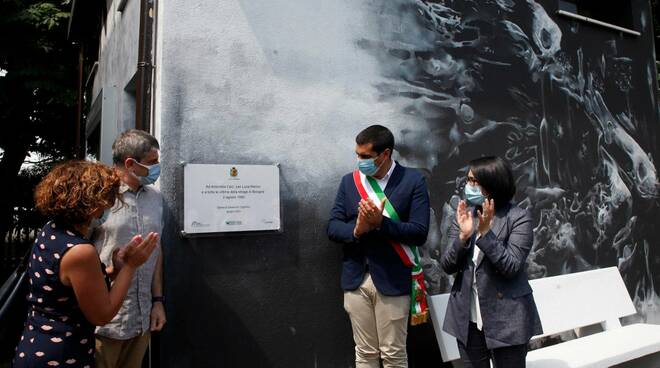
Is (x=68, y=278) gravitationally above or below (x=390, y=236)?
below

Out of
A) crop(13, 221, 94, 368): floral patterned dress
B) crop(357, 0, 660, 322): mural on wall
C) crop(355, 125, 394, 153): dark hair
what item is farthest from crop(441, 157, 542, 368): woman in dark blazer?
crop(13, 221, 94, 368): floral patterned dress

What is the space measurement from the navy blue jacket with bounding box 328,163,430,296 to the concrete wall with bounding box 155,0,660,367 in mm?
470

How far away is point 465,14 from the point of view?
4.74 meters

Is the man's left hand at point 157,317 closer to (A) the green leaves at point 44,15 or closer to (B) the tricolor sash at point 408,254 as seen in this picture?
(B) the tricolor sash at point 408,254

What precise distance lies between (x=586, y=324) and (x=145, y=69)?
473 cm

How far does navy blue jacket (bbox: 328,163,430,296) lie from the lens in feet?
10.3

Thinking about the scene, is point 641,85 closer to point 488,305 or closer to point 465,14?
point 465,14

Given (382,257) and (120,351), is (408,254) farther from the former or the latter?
(120,351)

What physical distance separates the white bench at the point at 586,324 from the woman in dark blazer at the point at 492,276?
Result: 0.98m

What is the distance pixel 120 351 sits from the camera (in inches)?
102

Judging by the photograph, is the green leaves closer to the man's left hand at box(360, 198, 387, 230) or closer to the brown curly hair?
the brown curly hair

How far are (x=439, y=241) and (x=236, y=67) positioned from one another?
2.34 metres

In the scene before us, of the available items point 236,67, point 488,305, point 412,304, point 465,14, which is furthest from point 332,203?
point 465,14

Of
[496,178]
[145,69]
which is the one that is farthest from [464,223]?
[145,69]
